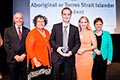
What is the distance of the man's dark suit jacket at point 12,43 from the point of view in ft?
15.4

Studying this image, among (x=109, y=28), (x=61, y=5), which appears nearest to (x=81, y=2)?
(x=61, y=5)

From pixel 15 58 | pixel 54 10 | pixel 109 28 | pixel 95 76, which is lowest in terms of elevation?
pixel 95 76

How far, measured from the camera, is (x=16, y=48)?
4746mm

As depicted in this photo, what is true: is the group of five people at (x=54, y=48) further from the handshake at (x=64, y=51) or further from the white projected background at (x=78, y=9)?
the white projected background at (x=78, y=9)

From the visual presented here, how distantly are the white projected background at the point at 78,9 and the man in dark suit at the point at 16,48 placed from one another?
854 mm

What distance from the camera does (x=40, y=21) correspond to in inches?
188

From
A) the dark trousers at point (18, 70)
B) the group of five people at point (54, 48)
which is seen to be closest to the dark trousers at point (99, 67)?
the group of five people at point (54, 48)

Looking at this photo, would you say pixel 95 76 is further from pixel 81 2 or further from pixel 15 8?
pixel 15 8

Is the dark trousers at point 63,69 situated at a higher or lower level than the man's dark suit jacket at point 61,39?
lower

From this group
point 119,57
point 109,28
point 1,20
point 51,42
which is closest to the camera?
point 51,42

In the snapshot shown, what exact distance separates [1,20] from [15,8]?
0.71 m

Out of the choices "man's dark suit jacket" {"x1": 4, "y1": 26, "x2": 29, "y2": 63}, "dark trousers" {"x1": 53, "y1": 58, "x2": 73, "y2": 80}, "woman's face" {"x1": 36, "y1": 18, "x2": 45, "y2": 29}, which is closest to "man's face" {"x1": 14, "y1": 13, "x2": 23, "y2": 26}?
"man's dark suit jacket" {"x1": 4, "y1": 26, "x2": 29, "y2": 63}

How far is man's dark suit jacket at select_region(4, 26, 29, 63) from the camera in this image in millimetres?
4695

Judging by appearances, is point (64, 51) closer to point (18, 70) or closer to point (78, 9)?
point (18, 70)
